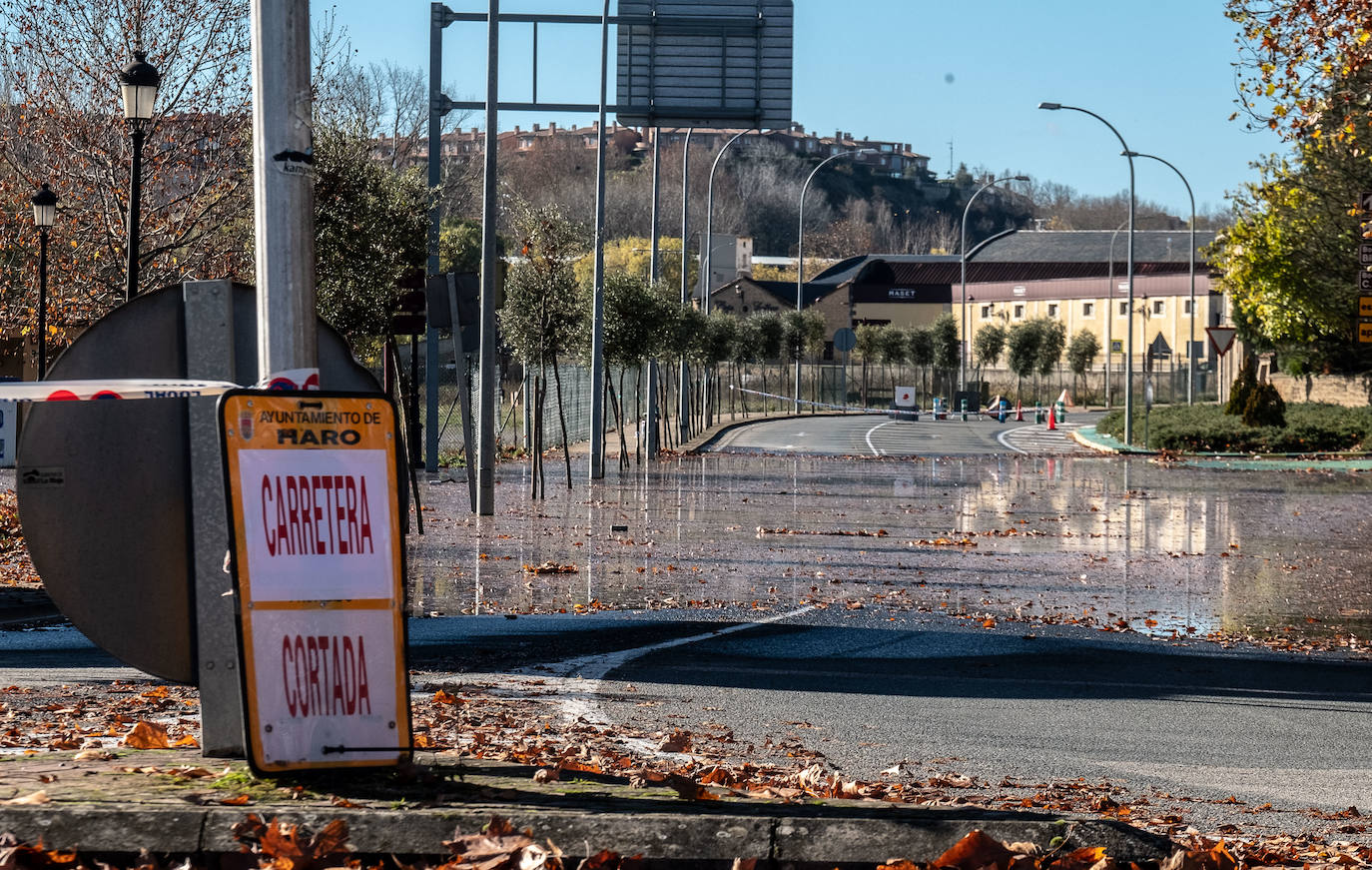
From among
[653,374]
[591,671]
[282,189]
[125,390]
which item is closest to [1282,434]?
[653,374]

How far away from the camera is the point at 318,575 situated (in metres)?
4.95

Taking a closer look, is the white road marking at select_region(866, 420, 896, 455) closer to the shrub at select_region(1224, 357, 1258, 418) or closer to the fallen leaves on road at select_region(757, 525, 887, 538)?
the shrub at select_region(1224, 357, 1258, 418)

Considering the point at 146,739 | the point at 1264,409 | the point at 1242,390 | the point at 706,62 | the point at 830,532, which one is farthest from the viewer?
the point at 1242,390

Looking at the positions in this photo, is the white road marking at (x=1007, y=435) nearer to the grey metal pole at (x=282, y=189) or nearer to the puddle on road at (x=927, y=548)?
the puddle on road at (x=927, y=548)

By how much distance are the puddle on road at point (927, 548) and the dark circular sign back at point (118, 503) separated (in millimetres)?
Result: 7433

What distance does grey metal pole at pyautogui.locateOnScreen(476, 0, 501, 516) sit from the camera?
72.6ft

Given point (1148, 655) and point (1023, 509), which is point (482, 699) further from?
point (1023, 509)

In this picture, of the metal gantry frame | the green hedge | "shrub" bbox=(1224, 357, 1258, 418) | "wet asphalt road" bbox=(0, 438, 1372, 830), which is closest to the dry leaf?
"wet asphalt road" bbox=(0, 438, 1372, 830)

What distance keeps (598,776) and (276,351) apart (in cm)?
186

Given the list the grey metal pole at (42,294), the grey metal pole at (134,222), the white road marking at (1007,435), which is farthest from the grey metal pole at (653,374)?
the grey metal pole at (134,222)

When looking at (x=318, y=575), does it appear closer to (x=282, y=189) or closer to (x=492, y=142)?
(x=282, y=189)

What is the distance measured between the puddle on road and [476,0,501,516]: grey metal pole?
3.62ft

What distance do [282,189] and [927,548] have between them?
14.2 m

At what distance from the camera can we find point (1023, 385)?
95.6m
